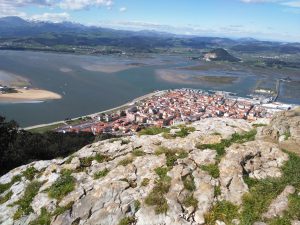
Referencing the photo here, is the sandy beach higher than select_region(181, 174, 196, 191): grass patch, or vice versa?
select_region(181, 174, 196, 191): grass patch

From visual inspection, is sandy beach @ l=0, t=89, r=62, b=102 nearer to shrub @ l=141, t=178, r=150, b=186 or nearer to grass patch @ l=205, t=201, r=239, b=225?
shrub @ l=141, t=178, r=150, b=186

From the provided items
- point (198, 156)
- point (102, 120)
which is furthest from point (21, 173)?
point (102, 120)

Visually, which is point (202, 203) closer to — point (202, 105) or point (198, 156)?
point (198, 156)

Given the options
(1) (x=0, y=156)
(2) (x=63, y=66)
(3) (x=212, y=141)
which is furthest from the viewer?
(2) (x=63, y=66)

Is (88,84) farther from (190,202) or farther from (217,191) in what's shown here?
(190,202)

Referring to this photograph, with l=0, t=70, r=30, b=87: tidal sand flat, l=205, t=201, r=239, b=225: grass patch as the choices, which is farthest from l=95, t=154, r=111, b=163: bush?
l=0, t=70, r=30, b=87: tidal sand flat

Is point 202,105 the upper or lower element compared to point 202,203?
lower

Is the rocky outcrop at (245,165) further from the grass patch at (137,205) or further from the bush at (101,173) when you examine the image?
the bush at (101,173)
